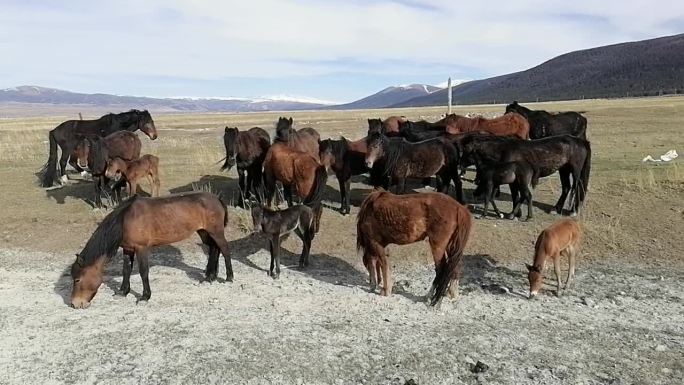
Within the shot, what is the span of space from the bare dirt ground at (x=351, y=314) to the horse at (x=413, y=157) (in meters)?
1.35

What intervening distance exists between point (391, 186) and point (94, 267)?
20.5 feet

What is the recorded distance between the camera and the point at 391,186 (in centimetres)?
1184

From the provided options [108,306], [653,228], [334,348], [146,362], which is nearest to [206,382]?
[146,362]

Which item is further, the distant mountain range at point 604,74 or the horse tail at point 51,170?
the distant mountain range at point 604,74

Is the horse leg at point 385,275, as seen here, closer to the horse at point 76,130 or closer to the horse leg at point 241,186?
the horse leg at point 241,186

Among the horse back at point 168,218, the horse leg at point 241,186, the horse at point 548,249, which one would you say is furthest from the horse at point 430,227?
the horse leg at point 241,186

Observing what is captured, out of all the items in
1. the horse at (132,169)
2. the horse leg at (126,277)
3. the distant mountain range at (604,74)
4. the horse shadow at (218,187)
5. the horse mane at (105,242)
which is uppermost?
the distant mountain range at (604,74)

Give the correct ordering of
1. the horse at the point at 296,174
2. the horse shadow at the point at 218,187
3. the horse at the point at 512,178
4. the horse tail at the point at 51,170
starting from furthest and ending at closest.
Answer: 1. the horse tail at the point at 51,170
2. the horse shadow at the point at 218,187
3. the horse at the point at 512,178
4. the horse at the point at 296,174

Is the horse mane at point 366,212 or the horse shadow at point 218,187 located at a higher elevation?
the horse mane at point 366,212

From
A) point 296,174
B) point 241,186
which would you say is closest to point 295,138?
point 241,186

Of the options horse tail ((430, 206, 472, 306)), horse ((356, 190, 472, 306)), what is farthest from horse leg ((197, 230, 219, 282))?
horse tail ((430, 206, 472, 306))

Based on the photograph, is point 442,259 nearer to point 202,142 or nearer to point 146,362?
point 146,362


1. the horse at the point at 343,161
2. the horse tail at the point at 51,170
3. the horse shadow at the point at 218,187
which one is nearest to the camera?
the horse at the point at 343,161

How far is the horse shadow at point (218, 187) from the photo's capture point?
13.2m
